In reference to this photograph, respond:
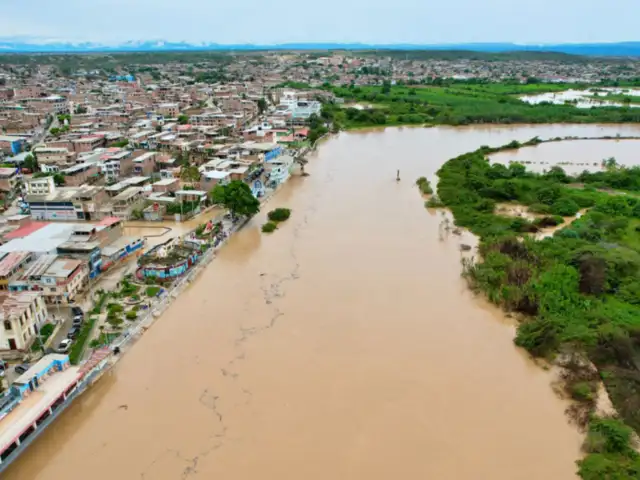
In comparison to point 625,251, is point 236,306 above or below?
below

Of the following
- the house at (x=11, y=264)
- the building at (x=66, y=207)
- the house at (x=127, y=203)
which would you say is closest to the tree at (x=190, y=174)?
the house at (x=127, y=203)

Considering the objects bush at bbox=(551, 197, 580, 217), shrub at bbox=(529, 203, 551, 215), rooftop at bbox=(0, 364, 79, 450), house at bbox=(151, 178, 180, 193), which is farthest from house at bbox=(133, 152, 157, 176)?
bush at bbox=(551, 197, 580, 217)

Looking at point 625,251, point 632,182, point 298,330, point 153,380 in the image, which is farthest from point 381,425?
point 632,182

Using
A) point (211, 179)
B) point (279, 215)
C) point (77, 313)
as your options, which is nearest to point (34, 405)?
point (77, 313)

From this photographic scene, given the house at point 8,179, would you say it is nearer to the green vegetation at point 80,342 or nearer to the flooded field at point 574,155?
the green vegetation at point 80,342

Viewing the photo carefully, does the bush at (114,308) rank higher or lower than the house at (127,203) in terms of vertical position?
lower

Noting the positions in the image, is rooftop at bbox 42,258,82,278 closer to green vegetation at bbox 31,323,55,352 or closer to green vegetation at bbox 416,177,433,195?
green vegetation at bbox 31,323,55,352

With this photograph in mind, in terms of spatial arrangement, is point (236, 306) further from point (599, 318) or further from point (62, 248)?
point (599, 318)
